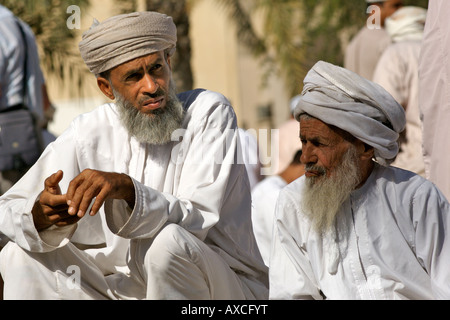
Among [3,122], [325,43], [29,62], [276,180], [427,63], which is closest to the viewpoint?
[427,63]

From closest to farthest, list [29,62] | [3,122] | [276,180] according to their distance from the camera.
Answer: [3,122] < [29,62] < [276,180]

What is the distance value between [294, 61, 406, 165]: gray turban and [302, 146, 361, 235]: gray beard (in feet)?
0.42

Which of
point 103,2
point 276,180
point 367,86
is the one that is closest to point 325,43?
point 103,2

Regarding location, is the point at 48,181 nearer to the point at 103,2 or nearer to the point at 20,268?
the point at 20,268

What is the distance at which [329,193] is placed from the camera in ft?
13.2

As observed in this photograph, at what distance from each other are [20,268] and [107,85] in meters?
1.16

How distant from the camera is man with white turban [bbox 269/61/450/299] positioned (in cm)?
393

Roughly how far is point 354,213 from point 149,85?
127 centimetres

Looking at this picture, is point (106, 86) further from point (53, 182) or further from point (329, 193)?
point (329, 193)

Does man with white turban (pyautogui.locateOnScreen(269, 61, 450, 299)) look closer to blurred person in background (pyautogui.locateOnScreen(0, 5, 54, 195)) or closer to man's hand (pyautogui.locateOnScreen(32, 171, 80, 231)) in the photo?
man's hand (pyautogui.locateOnScreen(32, 171, 80, 231))

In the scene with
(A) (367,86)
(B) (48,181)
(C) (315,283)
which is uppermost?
(A) (367,86)

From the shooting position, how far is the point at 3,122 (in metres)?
5.85

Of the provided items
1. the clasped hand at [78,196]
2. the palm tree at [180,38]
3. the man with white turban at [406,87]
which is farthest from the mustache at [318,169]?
the palm tree at [180,38]

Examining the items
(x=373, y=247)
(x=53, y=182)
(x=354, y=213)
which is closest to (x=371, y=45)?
(x=354, y=213)
